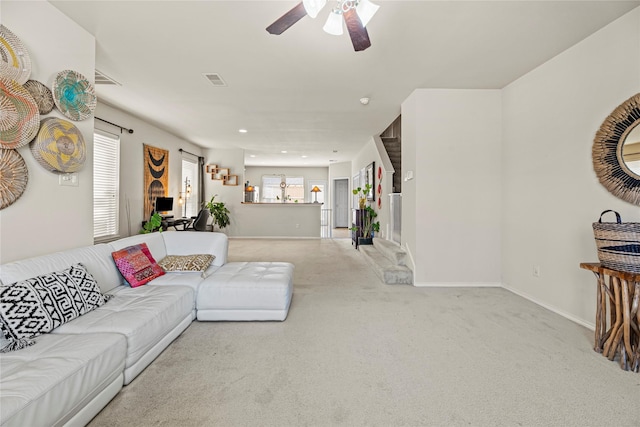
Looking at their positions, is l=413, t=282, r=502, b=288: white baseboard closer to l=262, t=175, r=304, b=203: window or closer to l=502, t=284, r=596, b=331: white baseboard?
l=502, t=284, r=596, b=331: white baseboard

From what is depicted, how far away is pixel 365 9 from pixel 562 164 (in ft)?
8.19

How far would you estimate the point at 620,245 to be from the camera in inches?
74.2

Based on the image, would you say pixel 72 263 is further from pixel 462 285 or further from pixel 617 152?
pixel 617 152

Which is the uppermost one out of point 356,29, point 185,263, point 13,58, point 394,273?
point 356,29

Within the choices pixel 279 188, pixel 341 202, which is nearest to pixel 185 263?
pixel 341 202

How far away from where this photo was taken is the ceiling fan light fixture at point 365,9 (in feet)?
5.49

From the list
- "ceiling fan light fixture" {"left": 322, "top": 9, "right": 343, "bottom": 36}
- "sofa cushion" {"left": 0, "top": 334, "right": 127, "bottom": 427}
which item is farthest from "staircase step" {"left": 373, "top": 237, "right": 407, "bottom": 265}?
"sofa cushion" {"left": 0, "top": 334, "right": 127, "bottom": 427}

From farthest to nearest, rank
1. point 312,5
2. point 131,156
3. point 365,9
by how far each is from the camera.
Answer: point 131,156 < point 365,9 < point 312,5

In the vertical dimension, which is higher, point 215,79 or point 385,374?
point 215,79

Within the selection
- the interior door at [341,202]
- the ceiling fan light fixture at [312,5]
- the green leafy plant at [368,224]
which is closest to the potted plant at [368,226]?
the green leafy plant at [368,224]

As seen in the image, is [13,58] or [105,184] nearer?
[13,58]

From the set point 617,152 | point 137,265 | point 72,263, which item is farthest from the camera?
point 137,265

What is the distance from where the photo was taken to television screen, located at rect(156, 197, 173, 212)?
5703 millimetres

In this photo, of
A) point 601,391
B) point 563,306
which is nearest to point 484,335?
point 601,391
